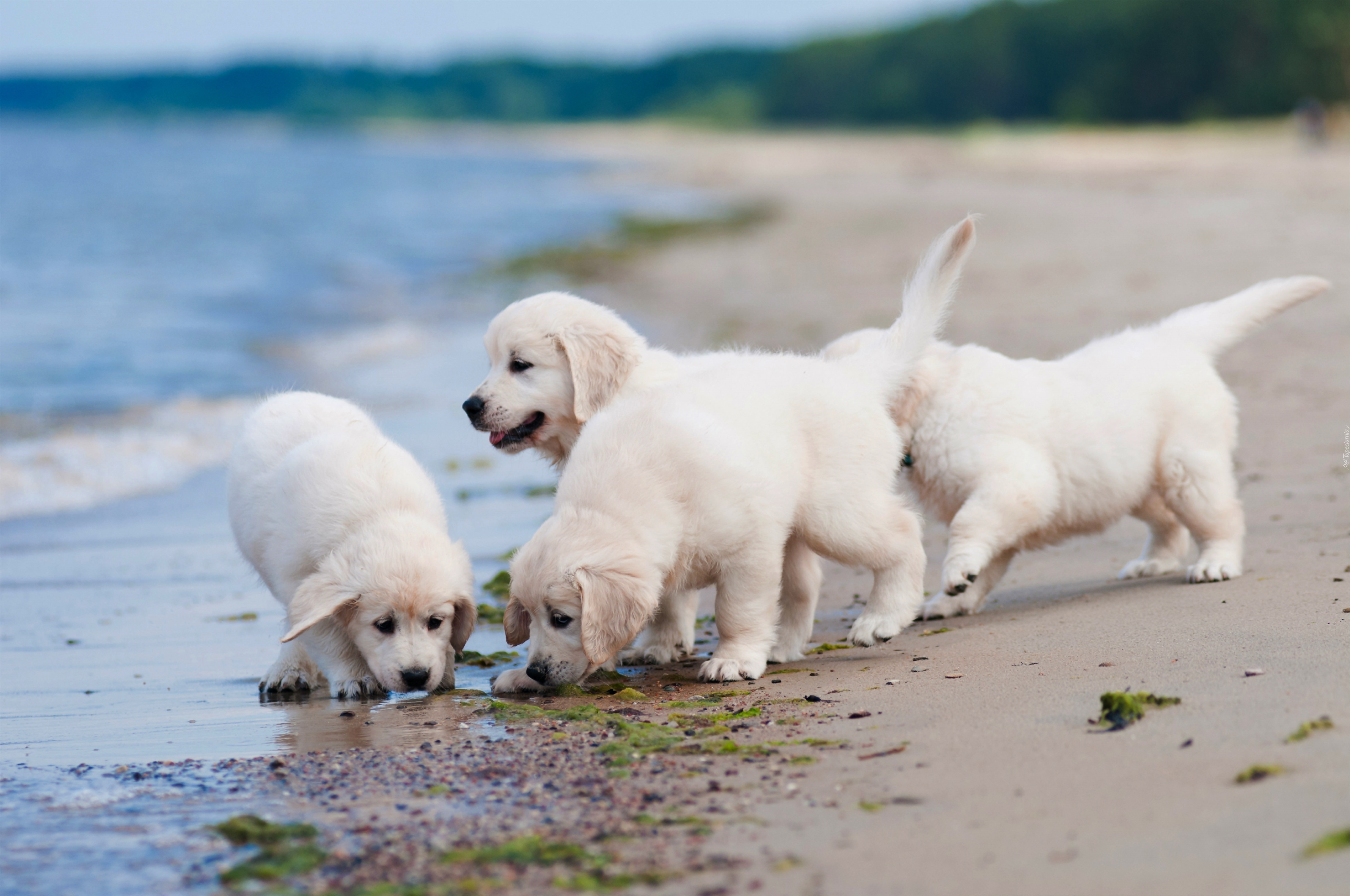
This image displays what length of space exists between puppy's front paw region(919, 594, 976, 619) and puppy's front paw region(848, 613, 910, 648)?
367 mm

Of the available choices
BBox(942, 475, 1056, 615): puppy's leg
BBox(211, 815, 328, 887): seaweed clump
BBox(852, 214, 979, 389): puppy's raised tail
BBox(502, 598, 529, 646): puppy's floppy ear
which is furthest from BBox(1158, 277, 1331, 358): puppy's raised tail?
BBox(211, 815, 328, 887): seaweed clump

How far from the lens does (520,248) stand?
25.2m

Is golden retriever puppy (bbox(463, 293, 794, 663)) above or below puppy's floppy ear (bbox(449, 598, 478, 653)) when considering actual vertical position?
above

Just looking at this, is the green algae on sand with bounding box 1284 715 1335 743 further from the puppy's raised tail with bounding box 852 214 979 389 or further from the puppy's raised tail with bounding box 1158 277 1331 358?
the puppy's raised tail with bounding box 1158 277 1331 358

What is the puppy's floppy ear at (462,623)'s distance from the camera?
180 inches

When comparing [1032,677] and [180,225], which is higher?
[180,225]

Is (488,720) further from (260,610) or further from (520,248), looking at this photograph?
(520,248)

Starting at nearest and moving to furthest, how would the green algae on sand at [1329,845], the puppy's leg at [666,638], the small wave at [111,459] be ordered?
the green algae on sand at [1329,845], the puppy's leg at [666,638], the small wave at [111,459]

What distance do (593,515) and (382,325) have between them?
1173cm

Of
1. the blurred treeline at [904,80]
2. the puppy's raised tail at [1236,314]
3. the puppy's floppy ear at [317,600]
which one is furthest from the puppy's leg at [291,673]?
the blurred treeline at [904,80]

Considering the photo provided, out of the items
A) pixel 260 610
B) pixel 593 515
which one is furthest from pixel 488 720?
pixel 260 610

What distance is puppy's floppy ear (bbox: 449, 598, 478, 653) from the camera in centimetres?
457

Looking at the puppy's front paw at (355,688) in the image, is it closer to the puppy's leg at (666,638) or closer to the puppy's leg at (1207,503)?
the puppy's leg at (666,638)

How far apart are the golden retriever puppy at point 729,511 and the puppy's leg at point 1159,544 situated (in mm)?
1175
